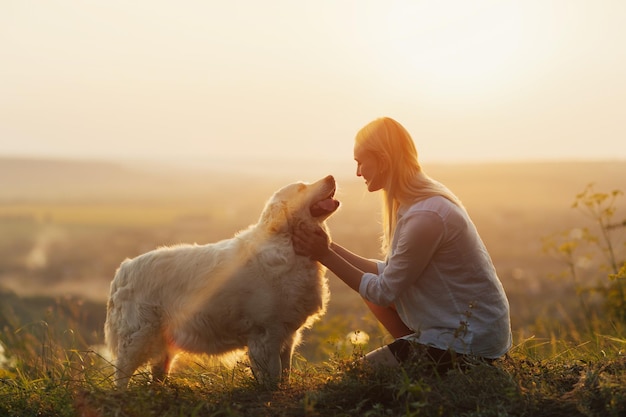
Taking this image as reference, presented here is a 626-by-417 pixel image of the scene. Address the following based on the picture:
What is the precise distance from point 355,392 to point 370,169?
5.05 ft

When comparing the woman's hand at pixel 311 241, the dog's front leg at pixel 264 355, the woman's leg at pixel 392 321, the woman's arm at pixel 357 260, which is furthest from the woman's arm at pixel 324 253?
the dog's front leg at pixel 264 355

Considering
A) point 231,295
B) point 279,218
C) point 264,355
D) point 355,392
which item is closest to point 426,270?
point 355,392

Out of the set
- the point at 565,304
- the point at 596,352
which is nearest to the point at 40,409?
the point at 596,352

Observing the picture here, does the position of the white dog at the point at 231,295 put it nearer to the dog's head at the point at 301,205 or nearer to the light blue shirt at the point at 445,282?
the dog's head at the point at 301,205

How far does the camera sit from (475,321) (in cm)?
437

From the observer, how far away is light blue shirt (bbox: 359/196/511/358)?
14.1 feet

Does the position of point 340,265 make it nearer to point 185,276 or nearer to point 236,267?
point 236,267

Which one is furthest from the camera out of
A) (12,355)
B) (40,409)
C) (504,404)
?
(12,355)

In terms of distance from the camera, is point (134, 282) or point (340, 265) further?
point (134, 282)

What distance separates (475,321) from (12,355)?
3962mm

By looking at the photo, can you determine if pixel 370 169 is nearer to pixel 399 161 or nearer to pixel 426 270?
pixel 399 161

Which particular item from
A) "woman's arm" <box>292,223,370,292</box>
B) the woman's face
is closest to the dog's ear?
"woman's arm" <box>292,223,370,292</box>

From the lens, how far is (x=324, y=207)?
4891 millimetres

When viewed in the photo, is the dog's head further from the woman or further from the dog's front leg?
the dog's front leg
